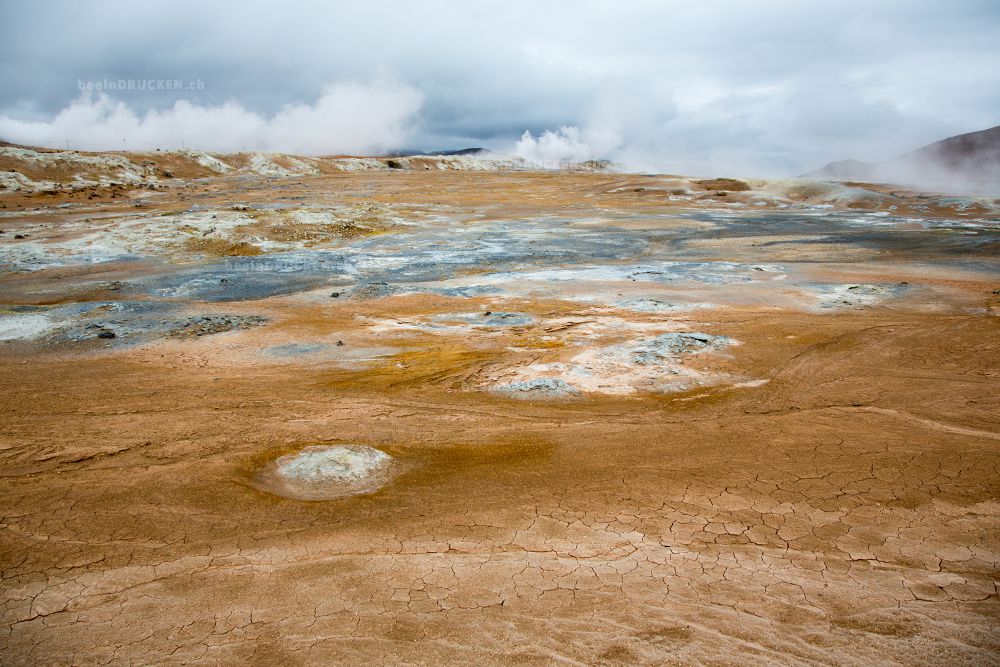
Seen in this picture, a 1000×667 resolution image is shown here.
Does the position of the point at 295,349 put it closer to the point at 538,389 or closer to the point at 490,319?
the point at 490,319

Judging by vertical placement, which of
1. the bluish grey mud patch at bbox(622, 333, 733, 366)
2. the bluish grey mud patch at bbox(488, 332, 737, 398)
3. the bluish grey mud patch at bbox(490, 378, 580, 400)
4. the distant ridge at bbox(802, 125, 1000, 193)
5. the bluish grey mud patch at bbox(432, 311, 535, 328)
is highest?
the distant ridge at bbox(802, 125, 1000, 193)

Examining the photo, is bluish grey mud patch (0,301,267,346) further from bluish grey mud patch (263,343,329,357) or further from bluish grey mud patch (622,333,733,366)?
bluish grey mud patch (622,333,733,366)

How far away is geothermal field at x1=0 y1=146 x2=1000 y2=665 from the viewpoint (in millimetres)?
4289

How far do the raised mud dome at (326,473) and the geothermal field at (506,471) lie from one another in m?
0.04

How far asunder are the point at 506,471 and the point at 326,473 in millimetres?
2047

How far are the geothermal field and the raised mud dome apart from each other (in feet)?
0.13

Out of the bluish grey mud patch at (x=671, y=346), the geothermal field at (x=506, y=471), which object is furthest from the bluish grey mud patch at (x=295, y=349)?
the bluish grey mud patch at (x=671, y=346)

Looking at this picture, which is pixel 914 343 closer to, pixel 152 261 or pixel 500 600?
pixel 500 600

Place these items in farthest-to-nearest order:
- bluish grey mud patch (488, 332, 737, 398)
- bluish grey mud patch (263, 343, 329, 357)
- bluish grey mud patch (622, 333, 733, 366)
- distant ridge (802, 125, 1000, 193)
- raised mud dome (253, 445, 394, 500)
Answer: distant ridge (802, 125, 1000, 193)
bluish grey mud patch (263, 343, 329, 357)
bluish grey mud patch (622, 333, 733, 366)
bluish grey mud patch (488, 332, 737, 398)
raised mud dome (253, 445, 394, 500)

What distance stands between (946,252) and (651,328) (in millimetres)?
16649

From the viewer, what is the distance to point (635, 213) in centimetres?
3709

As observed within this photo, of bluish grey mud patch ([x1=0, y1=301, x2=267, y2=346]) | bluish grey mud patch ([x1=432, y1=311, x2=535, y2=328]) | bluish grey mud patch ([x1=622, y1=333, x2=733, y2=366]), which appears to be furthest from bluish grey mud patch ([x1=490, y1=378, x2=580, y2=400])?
bluish grey mud patch ([x1=0, y1=301, x2=267, y2=346])

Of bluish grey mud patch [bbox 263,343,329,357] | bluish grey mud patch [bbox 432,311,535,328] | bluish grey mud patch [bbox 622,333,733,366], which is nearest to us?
bluish grey mud patch [bbox 622,333,733,366]

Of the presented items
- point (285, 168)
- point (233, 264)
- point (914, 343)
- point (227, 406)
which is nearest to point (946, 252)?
point (914, 343)
